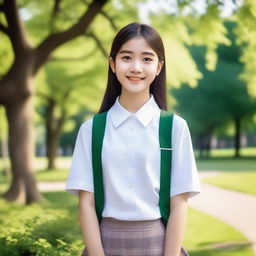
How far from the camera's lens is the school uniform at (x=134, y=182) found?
239 cm

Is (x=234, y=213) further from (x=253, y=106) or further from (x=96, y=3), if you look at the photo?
(x=253, y=106)

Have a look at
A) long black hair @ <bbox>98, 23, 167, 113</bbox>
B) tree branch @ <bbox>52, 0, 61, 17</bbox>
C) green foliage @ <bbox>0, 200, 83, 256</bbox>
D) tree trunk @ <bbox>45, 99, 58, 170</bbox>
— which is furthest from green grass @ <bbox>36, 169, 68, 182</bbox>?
long black hair @ <bbox>98, 23, 167, 113</bbox>

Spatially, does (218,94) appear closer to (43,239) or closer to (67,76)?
(67,76)

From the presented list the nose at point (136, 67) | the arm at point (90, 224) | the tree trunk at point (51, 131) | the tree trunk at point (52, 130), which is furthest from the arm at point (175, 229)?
the tree trunk at point (52, 130)

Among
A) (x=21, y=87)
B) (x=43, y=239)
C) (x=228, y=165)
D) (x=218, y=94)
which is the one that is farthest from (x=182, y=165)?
(x=218, y=94)

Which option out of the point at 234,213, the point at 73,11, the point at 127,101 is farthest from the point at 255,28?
the point at 73,11

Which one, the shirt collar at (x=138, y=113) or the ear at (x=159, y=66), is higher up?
the ear at (x=159, y=66)

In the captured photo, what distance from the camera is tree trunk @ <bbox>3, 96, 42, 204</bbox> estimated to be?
1220 cm

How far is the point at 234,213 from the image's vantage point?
11.1 m

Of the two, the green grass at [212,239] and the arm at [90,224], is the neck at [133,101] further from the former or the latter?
the green grass at [212,239]

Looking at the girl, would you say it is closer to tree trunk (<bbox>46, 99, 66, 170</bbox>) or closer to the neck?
the neck

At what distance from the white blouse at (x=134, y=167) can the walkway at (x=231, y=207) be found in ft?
17.8

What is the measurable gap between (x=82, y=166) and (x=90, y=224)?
26cm

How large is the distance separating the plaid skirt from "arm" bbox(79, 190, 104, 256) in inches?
2.3
